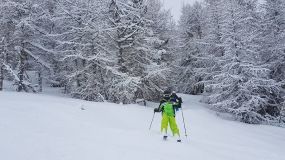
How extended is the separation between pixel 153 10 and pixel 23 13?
12.2m

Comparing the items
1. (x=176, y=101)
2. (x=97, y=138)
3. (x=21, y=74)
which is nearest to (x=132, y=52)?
(x=21, y=74)

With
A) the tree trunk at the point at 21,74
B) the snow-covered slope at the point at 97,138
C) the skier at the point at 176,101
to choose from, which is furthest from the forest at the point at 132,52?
the skier at the point at 176,101

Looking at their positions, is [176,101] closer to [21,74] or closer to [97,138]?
[97,138]

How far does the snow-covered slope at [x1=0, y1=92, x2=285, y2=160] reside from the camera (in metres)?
9.37

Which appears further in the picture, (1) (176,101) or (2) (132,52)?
(2) (132,52)

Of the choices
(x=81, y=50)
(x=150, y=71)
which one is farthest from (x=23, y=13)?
(x=150, y=71)

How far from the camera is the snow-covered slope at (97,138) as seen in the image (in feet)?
30.7

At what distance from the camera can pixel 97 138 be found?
11820 millimetres

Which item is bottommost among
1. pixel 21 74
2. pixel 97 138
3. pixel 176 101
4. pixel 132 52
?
pixel 97 138

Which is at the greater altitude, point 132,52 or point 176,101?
point 132,52

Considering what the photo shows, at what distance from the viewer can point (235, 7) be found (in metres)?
27.6

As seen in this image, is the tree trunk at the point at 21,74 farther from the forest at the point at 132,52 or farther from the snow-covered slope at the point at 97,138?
the snow-covered slope at the point at 97,138

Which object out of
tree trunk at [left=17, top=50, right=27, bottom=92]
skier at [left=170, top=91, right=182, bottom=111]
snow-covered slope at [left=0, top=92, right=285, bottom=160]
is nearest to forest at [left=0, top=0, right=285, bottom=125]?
tree trunk at [left=17, top=50, right=27, bottom=92]

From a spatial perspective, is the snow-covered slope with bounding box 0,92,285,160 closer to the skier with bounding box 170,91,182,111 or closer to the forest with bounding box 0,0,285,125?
the skier with bounding box 170,91,182,111
